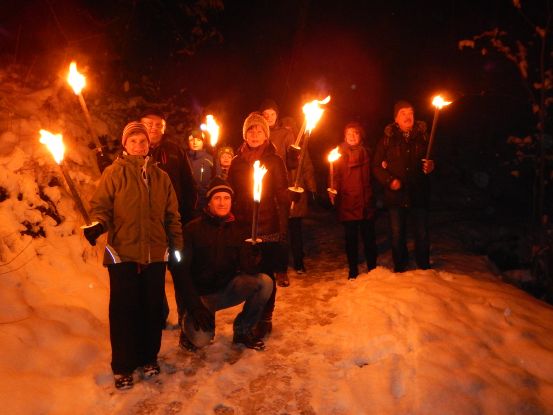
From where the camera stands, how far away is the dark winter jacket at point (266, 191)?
5.00 meters

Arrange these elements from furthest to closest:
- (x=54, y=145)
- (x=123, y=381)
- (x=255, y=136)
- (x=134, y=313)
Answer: (x=255, y=136) → (x=134, y=313) → (x=123, y=381) → (x=54, y=145)

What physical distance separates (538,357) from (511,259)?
713 centimetres

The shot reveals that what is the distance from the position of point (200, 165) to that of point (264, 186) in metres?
2.67

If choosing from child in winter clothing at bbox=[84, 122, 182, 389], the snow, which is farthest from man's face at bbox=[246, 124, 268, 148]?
the snow

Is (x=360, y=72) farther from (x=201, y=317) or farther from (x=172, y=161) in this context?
(x=201, y=317)

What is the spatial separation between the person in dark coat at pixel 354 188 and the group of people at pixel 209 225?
0.05 ft

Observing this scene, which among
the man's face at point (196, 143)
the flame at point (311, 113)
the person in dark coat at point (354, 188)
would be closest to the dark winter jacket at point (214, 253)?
the flame at point (311, 113)

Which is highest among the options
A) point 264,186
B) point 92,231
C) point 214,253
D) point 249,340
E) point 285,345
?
point 264,186

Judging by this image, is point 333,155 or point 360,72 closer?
point 333,155

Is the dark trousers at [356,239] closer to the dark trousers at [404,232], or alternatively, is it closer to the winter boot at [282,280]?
the dark trousers at [404,232]

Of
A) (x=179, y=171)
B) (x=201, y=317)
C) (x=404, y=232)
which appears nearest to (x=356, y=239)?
(x=404, y=232)

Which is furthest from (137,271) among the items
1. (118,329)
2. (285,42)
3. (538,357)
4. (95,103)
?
(285,42)

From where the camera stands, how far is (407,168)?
593cm

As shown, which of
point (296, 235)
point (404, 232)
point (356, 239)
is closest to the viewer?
point (404, 232)
